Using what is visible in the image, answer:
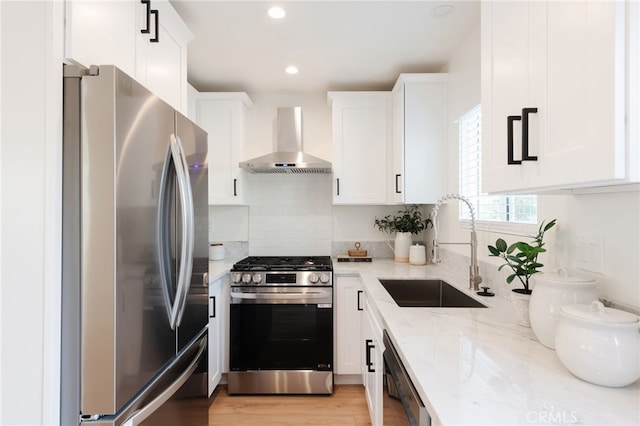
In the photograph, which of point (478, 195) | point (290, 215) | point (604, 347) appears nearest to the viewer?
point (604, 347)

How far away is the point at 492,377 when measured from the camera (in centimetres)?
88

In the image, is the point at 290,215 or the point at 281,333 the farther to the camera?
the point at 290,215

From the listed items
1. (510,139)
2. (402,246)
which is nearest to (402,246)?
(402,246)

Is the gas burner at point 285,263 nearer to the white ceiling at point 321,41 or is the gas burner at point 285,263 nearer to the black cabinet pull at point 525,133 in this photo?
the white ceiling at point 321,41

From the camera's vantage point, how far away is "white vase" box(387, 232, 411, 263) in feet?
9.70

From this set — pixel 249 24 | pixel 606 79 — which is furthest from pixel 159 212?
pixel 249 24

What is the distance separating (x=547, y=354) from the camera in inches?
40.1

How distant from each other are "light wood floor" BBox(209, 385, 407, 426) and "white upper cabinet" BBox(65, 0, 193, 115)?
205cm

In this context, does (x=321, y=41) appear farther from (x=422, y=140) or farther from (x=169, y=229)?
(x=169, y=229)

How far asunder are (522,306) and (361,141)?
2030 millimetres

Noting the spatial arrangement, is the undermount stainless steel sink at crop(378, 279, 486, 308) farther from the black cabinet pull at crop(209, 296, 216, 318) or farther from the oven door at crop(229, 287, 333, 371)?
the black cabinet pull at crop(209, 296, 216, 318)

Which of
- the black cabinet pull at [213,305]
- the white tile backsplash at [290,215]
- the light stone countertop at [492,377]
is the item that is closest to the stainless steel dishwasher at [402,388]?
the light stone countertop at [492,377]

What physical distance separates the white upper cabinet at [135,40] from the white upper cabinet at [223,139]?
3.31ft

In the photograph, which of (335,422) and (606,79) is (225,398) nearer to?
(335,422)
